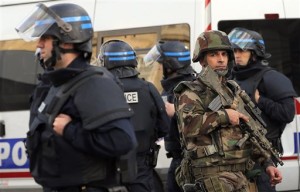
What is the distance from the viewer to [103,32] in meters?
6.14

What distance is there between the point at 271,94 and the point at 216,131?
1034mm

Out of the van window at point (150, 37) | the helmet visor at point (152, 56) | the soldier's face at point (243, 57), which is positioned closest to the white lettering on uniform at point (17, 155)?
the van window at point (150, 37)

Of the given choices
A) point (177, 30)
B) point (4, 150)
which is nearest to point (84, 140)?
point (177, 30)

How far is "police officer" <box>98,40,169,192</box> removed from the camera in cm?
442

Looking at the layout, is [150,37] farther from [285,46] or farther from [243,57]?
[243,57]

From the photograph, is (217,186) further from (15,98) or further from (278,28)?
(15,98)

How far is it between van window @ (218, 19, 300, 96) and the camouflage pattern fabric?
223cm

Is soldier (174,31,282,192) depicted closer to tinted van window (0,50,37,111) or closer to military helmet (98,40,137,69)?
military helmet (98,40,137,69)

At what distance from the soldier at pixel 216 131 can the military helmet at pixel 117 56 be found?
93cm

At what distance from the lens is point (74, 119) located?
271cm

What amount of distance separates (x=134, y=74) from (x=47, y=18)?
68.6 inches

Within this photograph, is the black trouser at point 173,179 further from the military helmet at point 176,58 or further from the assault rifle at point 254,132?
the assault rifle at point 254,132

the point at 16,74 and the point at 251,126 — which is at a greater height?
the point at 16,74

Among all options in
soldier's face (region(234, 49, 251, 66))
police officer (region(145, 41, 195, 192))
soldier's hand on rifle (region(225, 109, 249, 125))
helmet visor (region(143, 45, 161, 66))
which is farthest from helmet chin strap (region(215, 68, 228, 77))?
helmet visor (region(143, 45, 161, 66))
